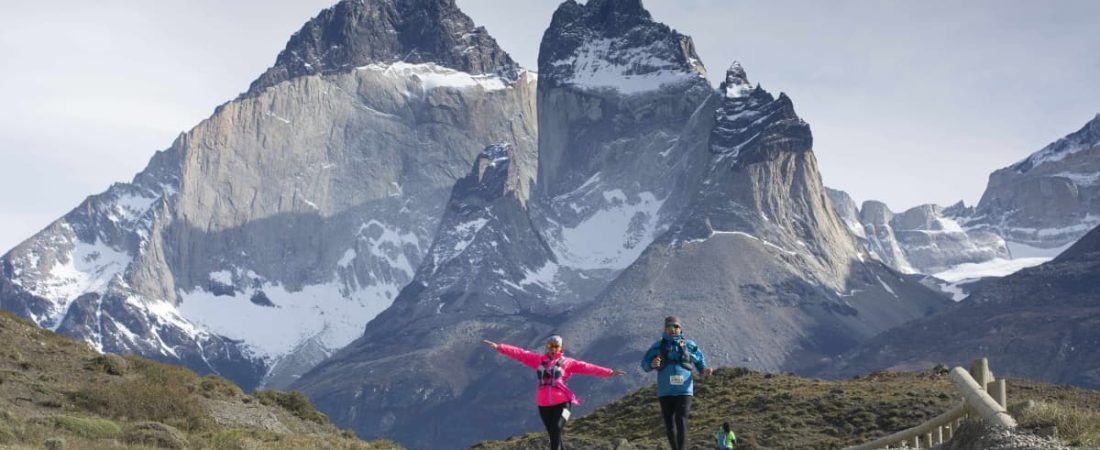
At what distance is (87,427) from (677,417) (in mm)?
18483

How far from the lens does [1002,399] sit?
1474 inches

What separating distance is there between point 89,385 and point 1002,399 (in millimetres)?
31222

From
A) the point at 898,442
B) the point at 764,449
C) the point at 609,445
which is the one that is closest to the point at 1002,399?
the point at 898,442

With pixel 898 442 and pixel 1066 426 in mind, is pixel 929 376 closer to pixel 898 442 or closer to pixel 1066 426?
pixel 898 442

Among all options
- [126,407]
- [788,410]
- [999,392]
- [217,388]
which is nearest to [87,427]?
[126,407]

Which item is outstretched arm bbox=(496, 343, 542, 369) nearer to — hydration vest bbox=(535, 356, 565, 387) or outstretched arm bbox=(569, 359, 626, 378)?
hydration vest bbox=(535, 356, 565, 387)

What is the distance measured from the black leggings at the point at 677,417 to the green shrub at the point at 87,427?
55.8ft

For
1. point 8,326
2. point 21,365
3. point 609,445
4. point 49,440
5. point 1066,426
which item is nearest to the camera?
point 1066,426

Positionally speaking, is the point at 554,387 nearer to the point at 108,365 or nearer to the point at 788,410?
the point at 108,365

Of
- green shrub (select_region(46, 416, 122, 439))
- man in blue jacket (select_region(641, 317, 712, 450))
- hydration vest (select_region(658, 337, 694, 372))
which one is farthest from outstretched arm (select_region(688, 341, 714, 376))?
green shrub (select_region(46, 416, 122, 439))

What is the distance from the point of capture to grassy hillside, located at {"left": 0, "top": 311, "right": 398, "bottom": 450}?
45.7 metres

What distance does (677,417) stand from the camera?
37594 millimetres

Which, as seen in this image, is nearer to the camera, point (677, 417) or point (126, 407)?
point (677, 417)

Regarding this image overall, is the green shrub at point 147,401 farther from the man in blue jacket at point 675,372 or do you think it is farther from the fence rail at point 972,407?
the fence rail at point 972,407
